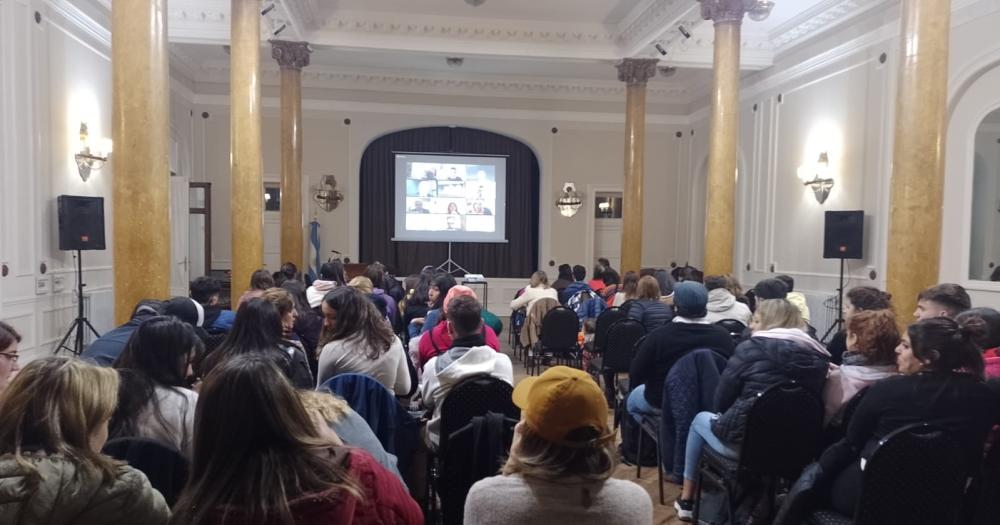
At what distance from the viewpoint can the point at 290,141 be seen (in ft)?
32.7

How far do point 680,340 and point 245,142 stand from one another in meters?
5.29

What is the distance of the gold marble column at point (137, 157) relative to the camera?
15.0 ft

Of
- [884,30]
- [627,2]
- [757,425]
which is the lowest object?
[757,425]

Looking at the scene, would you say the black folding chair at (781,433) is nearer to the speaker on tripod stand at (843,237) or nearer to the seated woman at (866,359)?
the seated woman at (866,359)

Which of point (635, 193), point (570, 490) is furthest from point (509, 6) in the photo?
point (570, 490)

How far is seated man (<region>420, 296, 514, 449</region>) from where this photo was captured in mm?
3031

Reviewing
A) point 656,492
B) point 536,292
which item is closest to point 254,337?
point 656,492

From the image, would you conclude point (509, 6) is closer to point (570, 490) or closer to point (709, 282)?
point (709, 282)

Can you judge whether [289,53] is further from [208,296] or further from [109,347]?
[109,347]

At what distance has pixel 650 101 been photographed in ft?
45.7

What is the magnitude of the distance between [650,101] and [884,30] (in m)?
5.92

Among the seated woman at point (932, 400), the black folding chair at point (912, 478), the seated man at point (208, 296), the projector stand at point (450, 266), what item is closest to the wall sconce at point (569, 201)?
the projector stand at point (450, 266)

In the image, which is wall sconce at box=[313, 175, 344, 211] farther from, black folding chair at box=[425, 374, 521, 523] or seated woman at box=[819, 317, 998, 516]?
seated woman at box=[819, 317, 998, 516]

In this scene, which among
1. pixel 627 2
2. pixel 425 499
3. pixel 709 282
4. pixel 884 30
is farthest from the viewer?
pixel 627 2
